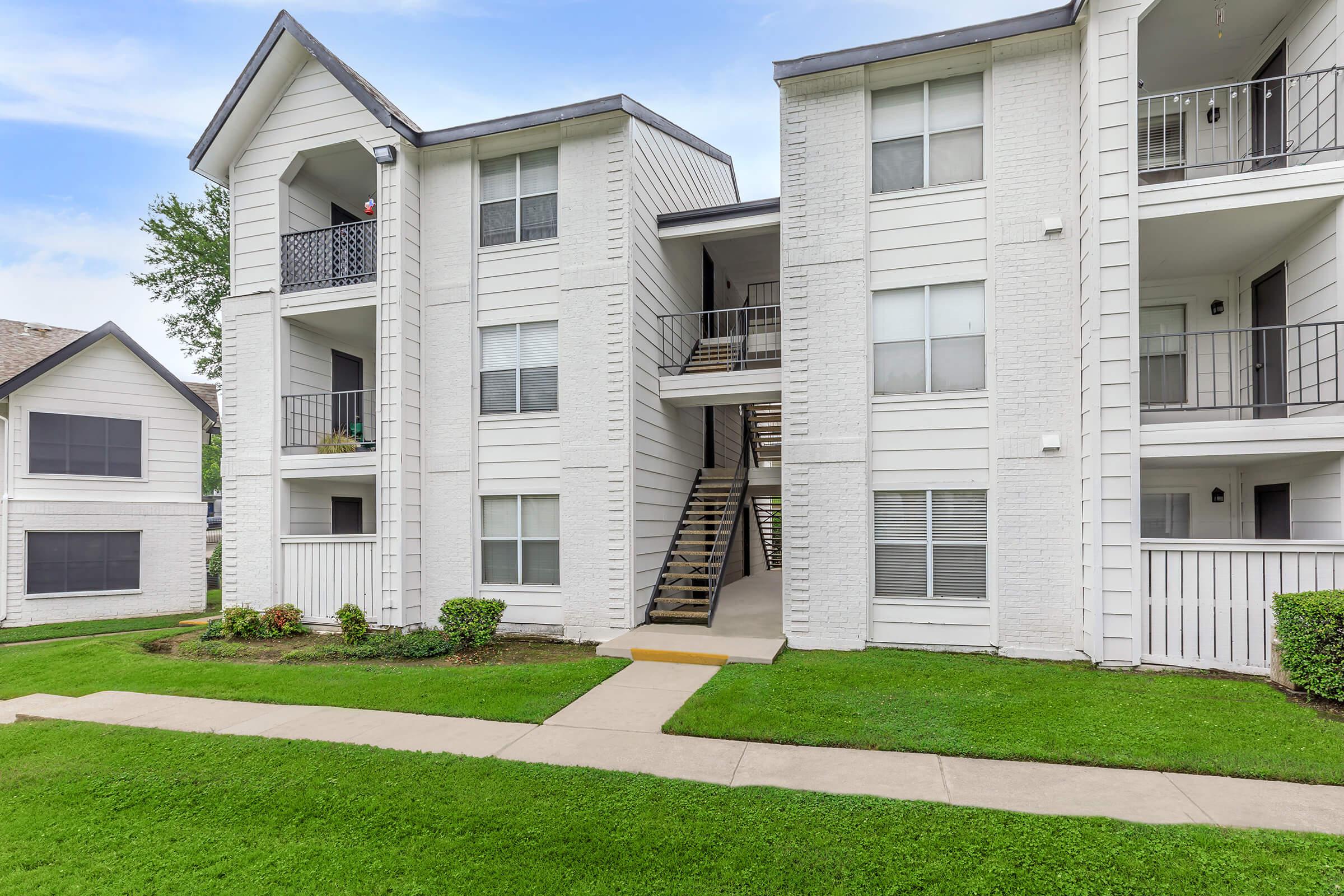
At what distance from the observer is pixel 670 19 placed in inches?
835

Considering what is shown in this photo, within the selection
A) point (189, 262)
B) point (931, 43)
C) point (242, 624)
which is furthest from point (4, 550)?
point (931, 43)

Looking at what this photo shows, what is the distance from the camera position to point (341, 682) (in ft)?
25.9

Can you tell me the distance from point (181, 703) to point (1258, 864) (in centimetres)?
928

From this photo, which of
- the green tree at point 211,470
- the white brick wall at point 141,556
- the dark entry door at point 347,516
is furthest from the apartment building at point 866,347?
the green tree at point 211,470

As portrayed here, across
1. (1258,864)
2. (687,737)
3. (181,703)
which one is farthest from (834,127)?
(181,703)

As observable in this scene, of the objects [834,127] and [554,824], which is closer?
[554,824]

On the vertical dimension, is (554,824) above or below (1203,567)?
below

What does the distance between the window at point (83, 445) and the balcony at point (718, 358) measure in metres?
14.3

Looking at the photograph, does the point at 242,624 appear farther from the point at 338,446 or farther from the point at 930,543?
the point at 930,543

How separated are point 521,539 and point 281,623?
414cm

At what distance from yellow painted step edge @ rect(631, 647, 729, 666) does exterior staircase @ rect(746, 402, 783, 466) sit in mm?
6110

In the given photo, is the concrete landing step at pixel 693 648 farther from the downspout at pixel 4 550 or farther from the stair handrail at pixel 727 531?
the downspout at pixel 4 550

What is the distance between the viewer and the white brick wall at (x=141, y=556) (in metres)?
14.9

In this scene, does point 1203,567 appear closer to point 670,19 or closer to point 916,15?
point 916,15
